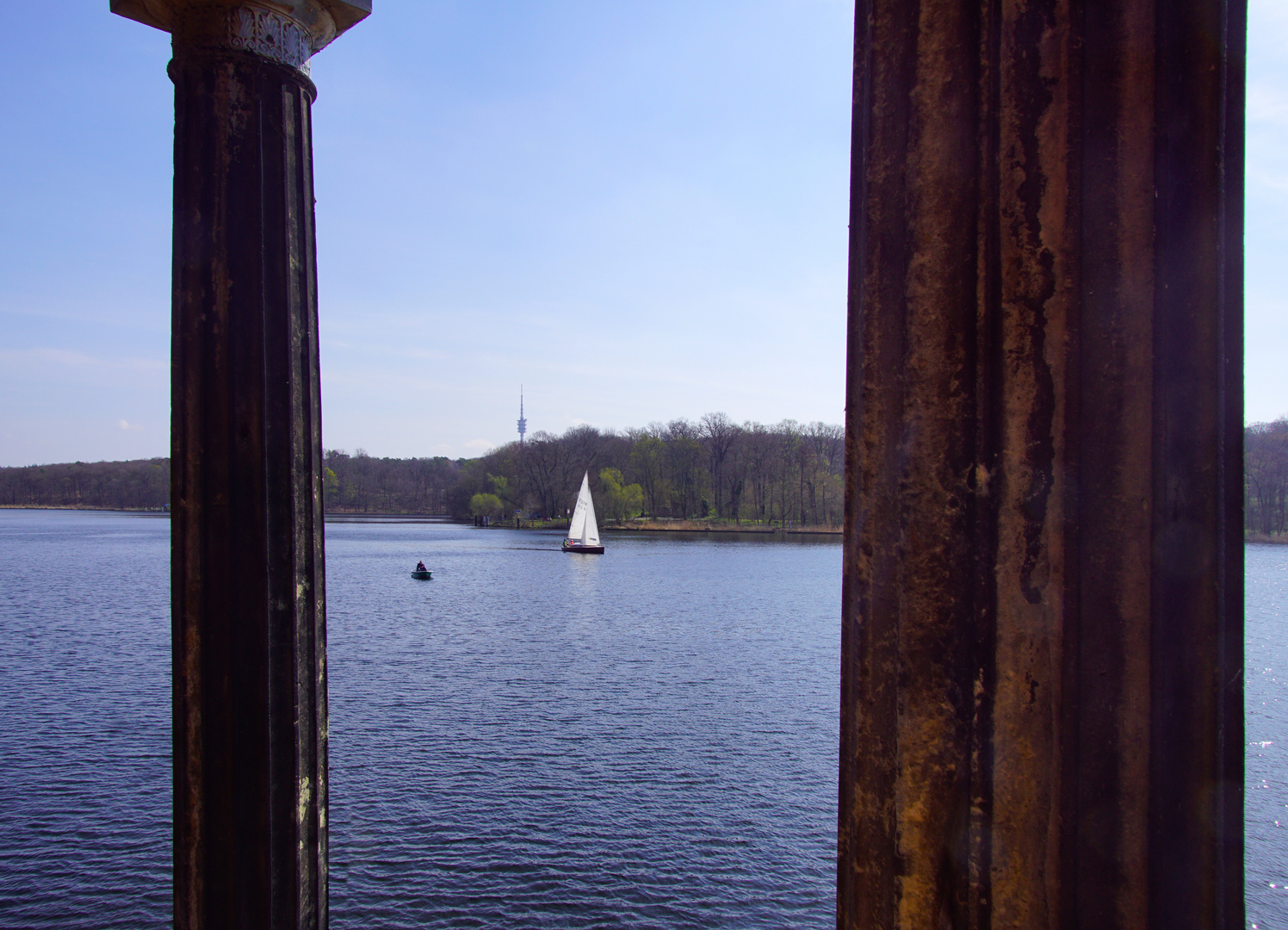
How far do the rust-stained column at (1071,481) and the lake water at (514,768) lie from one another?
31.3 feet

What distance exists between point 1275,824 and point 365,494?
136158 mm

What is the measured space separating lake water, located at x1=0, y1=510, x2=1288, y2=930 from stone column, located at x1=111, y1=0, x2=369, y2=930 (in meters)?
7.82

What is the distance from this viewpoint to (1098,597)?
1.17 metres

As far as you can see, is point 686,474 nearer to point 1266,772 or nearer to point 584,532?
point 584,532

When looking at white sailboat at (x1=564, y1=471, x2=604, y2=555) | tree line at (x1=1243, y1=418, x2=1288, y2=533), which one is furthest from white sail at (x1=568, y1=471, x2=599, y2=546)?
tree line at (x1=1243, y1=418, x2=1288, y2=533)

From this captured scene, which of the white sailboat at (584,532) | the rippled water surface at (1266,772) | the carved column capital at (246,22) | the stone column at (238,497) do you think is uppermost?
the carved column capital at (246,22)

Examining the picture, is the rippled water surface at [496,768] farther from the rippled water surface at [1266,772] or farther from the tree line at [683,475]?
the tree line at [683,475]

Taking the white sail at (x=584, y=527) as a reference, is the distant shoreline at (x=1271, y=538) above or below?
below

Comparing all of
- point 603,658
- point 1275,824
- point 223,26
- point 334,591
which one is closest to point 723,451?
point 334,591

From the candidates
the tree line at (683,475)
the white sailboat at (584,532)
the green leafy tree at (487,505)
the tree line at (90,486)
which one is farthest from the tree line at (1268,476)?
the tree line at (90,486)

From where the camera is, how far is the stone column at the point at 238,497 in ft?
8.66

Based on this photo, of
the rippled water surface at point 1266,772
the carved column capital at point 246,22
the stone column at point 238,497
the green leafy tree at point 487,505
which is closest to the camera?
the stone column at point 238,497

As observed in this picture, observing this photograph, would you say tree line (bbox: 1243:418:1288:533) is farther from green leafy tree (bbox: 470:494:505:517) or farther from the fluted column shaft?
green leafy tree (bbox: 470:494:505:517)

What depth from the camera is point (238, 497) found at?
105 inches
